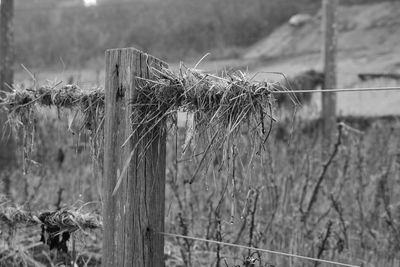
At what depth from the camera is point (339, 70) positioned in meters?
11.0

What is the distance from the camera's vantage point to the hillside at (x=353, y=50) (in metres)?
9.29

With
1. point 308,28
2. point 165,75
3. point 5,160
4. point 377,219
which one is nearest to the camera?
point 165,75

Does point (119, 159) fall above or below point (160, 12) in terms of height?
below

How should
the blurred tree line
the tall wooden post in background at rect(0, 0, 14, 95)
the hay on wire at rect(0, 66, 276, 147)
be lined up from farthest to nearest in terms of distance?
the blurred tree line < the tall wooden post in background at rect(0, 0, 14, 95) < the hay on wire at rect(0, 66, 276, 147)

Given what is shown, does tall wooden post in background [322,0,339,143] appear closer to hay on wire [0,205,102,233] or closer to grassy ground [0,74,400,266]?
grassy ground [0,74,400,266]

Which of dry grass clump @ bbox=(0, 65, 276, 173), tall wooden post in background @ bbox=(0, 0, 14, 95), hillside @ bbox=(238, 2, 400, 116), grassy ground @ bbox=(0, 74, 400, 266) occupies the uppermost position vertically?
hillside @ bbox=(238, 2, 400, 116)

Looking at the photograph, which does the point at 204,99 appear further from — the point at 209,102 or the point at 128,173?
the point at 128,173

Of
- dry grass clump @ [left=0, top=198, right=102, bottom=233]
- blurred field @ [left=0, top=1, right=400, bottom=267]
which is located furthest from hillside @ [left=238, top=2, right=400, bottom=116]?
dry grass clump @ [left=0, top=198, right=102, bottom=233]

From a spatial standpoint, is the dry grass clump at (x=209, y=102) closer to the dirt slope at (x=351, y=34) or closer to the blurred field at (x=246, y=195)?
the blurred field at (x=246, y=195)

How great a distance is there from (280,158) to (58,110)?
274cm

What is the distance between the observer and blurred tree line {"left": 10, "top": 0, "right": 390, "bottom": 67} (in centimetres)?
1533

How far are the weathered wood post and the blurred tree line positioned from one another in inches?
498

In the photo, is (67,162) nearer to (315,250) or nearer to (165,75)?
(315,250)

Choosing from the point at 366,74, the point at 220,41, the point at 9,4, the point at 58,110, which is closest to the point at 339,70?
the point at 366,74
